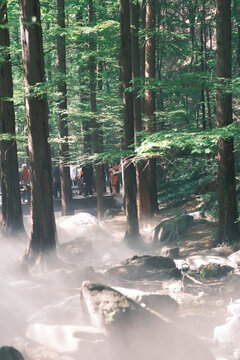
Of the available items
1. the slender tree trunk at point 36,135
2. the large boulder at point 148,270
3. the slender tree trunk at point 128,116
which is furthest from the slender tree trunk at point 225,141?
the slender tree trunk at point 36,135

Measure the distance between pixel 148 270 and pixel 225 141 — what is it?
386cm

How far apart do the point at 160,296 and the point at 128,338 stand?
133cm

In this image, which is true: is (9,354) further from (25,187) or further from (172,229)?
(25,187)

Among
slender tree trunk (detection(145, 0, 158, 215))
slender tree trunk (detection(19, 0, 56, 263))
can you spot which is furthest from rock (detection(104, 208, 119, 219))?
slender tree trunk (detection(19, 0, 56, 263))

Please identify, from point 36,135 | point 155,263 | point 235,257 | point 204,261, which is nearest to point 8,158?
point 36,135

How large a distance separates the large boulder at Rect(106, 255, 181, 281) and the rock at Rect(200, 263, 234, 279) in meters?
0.61

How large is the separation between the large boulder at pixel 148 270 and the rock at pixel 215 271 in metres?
0.61

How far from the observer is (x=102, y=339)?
6.37 metres

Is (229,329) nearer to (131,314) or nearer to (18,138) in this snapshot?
(131,314)

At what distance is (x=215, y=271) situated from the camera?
9586mm

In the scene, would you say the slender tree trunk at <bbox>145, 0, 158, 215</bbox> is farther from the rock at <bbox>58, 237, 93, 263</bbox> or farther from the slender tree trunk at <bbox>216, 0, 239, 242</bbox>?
the rock at <bbox>58, 237, 93, 263</bbox>

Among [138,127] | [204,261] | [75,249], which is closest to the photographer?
[204,261]

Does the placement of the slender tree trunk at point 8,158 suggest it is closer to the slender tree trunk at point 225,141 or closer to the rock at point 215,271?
the slender tree trunk at point 225,141

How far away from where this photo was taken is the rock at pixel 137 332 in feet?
20.6
